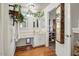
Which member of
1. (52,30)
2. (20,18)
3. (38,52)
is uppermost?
(20,18)

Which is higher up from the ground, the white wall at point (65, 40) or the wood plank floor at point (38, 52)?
the white wall at point (65, 40)

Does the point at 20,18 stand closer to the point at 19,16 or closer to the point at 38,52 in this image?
the point at 19,16

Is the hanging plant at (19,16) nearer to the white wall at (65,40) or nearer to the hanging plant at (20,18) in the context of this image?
the hanging plant at (20,18)

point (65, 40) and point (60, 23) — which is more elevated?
point (60, 23)

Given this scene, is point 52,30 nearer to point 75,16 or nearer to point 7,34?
point 75,16

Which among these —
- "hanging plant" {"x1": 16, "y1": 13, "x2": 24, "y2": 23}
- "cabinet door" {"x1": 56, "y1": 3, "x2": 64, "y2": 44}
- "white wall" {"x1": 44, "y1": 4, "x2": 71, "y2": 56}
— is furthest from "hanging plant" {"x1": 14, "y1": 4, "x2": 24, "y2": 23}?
"cabinet door" {"x1": 56, "y1": 3, "x2": 64, "y2": 44}

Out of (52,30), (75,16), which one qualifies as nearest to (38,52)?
(52,30)

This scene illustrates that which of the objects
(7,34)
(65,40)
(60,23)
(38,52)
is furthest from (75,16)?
(7,34)

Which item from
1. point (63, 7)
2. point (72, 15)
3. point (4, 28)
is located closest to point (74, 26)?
point (72, 15)

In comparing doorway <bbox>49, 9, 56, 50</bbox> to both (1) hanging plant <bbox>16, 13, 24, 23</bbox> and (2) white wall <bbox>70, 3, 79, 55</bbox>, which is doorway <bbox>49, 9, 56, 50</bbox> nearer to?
(2) white wall <bbox>70, 3, 79, 55</bbox>

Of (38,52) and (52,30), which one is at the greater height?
(52,30)

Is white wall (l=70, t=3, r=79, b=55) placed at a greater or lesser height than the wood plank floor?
greater

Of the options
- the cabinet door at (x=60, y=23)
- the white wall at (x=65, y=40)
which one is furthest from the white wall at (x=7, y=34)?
the cabinet door at (x=60, y=23)

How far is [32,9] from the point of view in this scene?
5.73ft
